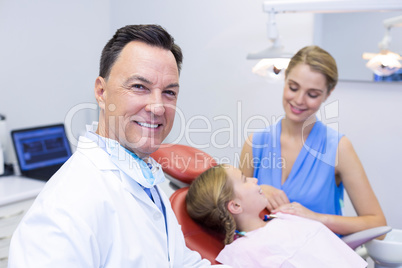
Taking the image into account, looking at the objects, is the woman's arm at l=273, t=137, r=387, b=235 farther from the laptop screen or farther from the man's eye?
the laptop screen

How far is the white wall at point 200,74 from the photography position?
6.96 ft

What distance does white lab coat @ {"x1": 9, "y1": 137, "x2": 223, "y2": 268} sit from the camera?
0.73 m

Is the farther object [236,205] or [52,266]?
[236,205]

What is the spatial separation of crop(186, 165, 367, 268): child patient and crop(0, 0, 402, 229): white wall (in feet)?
2.97

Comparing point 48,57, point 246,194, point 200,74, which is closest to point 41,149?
point 48,57

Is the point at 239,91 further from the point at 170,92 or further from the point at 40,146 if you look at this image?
the point at 170,92

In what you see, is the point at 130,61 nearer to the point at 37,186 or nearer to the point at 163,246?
the point at 163,246

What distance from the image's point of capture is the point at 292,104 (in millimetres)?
1628

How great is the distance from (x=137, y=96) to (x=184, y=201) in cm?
71

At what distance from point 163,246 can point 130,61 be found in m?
0.44

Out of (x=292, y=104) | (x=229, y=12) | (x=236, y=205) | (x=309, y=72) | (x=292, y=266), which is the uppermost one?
(x=229, y=12)

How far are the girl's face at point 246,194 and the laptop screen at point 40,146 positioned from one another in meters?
1.19

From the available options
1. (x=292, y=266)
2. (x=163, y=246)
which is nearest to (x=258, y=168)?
(x=292, y=266)

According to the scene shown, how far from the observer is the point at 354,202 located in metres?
1.58
